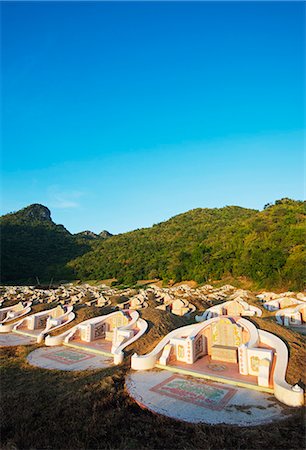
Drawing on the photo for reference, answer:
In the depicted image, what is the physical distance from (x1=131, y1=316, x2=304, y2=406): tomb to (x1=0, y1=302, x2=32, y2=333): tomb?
9725mm

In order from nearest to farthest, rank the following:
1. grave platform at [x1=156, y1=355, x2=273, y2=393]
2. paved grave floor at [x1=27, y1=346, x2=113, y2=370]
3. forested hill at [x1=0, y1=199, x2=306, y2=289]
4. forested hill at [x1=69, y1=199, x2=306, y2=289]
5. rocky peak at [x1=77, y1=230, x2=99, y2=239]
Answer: grave platform at [x1=156, y1=355, x2=273, y2=393] < paved grave floor at [x1=27, y1=346, x2=113, y2=370] < forested hill at [x1=69, y1=199, x2=306, y2=289] < forested hill at [x1=0, y1=199, x2=306, y2=289] < rocky peak at [x1=77, y1=230, x2=99, y2=239]

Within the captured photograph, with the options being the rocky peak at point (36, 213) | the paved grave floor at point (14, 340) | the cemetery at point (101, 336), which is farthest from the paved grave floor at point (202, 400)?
the rocky peak at point (36, 213)

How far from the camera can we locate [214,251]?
1876 inches

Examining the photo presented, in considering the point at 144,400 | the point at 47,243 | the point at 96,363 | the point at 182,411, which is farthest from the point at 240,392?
the point at 47,243

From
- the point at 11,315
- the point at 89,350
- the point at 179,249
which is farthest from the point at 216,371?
the point at 179,249

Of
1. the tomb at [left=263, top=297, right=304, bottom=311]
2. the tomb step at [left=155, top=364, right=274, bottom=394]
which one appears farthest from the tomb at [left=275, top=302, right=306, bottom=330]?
the tomb step at [left=155, top=364, right=274, bottom=394]

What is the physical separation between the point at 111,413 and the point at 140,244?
2443 inches

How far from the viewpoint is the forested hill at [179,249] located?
3703 centimetres

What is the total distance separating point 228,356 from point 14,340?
9.89 m

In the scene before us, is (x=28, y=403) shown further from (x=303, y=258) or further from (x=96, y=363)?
(x=303, y=258)

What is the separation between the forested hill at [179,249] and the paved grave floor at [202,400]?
27.4 m

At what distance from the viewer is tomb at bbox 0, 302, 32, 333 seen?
15852mm

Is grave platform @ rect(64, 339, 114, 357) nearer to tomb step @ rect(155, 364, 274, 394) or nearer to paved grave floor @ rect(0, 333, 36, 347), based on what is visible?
paved grave floor @ rect(0, 333, 36, 347)

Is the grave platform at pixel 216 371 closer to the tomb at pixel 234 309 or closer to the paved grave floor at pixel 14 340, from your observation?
the tomb at pixel 234 309
